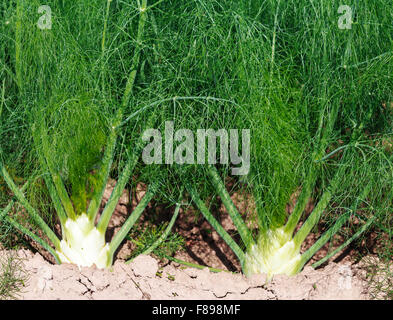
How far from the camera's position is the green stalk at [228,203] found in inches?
149

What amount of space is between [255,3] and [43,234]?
2086 mm

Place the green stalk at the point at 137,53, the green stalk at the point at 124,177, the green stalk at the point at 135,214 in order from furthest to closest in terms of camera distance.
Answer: the green stalk at the point at 135,214
the green stalk at the point at 124,177
the green stalk at the point at 137,53

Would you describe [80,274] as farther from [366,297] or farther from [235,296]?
[366,297]

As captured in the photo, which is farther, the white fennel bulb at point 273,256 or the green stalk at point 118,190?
the white fennel bulb at point 273,256

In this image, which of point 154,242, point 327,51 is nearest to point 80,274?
point 154,242

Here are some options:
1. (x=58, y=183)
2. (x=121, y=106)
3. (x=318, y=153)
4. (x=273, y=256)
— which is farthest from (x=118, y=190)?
(x=318, y=153)

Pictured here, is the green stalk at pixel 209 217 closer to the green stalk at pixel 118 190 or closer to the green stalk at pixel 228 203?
the green stalk at pixel 228 203

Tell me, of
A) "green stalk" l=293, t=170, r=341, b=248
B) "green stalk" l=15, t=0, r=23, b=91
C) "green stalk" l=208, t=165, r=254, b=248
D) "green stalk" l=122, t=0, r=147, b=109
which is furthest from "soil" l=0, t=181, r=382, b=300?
"green stalk" l=15, t=0, r=23, b=91

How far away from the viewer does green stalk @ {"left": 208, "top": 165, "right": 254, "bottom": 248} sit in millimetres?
→ 3781

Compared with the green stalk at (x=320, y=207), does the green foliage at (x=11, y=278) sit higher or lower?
lower

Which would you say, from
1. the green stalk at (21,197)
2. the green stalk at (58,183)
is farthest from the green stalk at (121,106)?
the green stalk at (21,197)

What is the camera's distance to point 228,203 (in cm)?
384

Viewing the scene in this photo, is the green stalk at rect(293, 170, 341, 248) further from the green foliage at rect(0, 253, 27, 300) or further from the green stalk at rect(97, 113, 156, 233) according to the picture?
the green foliage at rect(0, 253, 27, 300)

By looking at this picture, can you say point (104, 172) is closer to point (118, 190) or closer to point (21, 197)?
point (118, 190)
